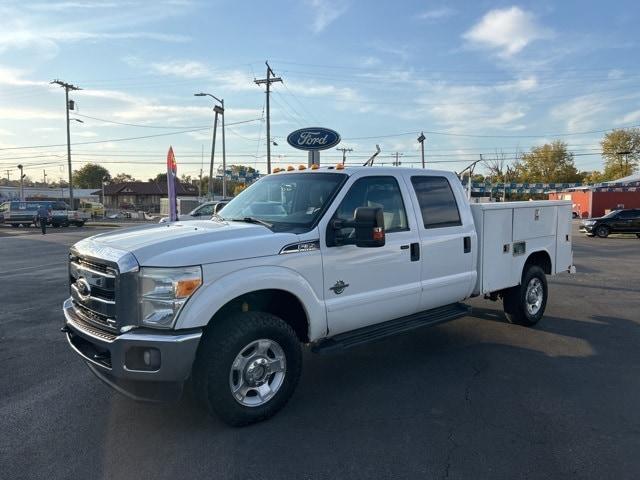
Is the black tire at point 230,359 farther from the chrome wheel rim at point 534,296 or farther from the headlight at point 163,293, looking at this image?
the chrome wheel rim at point 534,296

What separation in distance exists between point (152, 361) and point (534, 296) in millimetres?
5231

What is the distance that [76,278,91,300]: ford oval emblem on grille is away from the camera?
369 cm

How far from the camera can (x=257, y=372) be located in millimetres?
3770

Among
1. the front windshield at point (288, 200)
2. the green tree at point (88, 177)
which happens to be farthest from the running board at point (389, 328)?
the green tree at point (88, 177)

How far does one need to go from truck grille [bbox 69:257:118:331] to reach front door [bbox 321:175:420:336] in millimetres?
1639

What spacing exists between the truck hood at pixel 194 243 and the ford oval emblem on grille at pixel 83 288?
10.6 inches

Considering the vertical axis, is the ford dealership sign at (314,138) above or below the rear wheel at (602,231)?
above

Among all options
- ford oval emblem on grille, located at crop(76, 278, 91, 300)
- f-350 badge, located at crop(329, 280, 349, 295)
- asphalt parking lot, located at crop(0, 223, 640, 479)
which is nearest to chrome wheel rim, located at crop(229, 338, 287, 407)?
asphalt parking lot, located at crop(0, 223, 640, 479)

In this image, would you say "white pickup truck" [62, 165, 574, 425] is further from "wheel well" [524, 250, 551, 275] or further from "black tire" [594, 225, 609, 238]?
"black tire" [594, 225, 609, 238]

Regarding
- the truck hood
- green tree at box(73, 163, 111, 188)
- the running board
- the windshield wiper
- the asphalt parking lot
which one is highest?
green tree at box(73, 163, 111, 188)

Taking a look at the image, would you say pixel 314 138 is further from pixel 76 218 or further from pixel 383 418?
pixel 76 218

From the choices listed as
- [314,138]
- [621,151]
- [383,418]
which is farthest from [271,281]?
[621,151]

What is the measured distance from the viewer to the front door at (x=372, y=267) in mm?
4152

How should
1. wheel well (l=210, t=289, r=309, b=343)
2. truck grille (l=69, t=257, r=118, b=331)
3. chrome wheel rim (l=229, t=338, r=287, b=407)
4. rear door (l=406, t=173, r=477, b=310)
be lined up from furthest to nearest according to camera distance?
rear door (l=406, t=173, r=477, b=310) → wheel well (l=210, t=289, r=309, b=343) → chrome wheel rim (l=229, t=338, r=287, b=407) → truck grille (l=69, t=257, r=118, b=331)
